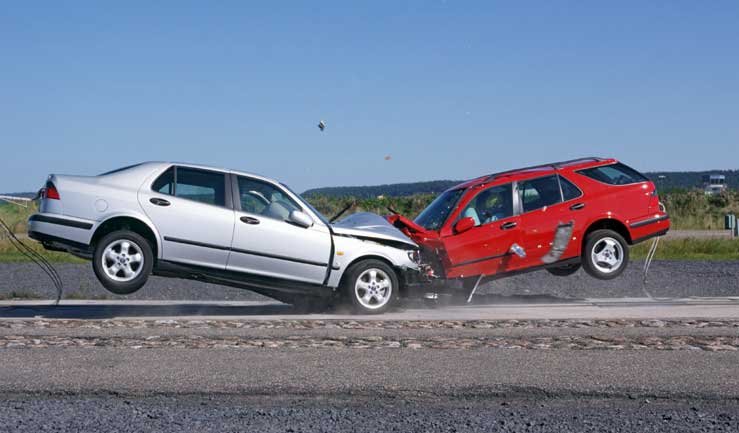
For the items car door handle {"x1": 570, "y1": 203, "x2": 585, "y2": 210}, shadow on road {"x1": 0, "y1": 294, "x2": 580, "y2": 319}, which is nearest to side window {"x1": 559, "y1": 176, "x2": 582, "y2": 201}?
car door handle {"x1": 570, "y1": 203, "x2": 585, "y2": 210}

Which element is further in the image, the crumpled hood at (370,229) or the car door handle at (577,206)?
the car door handle at (577,206)

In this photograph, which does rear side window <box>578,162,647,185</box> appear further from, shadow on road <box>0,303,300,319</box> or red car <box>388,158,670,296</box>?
shadow on road <box>0,303,300,319</box>

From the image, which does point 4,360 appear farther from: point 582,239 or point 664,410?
point 582,239

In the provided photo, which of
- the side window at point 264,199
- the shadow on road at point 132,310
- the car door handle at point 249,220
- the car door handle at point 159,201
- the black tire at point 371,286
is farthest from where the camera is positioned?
the shadow on road at point 132,310

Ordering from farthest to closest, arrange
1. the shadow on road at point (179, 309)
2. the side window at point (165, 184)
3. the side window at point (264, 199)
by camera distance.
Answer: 1. the shadow on road at point (179, 309)
2. the side window at point (264, 199)
3. the side window at point (165, 184)

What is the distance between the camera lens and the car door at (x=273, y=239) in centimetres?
1156

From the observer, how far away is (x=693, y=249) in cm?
2562

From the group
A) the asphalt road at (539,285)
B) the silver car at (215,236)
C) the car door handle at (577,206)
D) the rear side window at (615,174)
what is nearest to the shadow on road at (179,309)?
the silver car at (215,236)

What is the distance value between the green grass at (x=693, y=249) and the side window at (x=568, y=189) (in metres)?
10.2

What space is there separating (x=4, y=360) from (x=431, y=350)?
358cm

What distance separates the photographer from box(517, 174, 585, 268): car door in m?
13.5

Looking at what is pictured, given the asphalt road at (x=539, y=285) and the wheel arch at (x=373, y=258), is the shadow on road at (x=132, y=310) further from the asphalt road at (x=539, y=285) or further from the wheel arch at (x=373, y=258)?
the asphalt road at (x=539, y=285)

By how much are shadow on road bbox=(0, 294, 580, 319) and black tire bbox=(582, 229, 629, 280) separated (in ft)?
4.19

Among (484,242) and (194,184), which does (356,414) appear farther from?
(484,242)
